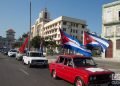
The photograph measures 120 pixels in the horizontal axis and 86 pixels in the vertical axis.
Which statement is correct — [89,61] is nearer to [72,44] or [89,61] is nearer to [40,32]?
[72,44]

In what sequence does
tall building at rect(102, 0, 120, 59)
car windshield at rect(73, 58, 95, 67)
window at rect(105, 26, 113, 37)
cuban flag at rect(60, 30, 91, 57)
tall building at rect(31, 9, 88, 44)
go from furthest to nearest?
tall building at rect(31, 9, 88, 44) → window at rect(105, 26, 113, 37) → tall building at rect(102, 0, 120, 59) → cuban flag at rect(60, 30, 91, 57) → car windshield at rect(73, 58, 95, 67)

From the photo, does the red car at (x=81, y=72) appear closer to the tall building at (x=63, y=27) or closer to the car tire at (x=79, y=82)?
the car tire at (x=79, y=82)

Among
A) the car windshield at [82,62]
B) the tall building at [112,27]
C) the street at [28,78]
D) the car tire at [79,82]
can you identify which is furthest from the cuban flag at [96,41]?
the tall building at [112,27]

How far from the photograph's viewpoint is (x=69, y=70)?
12.6 metres

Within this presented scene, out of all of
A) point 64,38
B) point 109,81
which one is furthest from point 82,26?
point 109,81

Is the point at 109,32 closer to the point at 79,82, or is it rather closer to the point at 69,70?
the point at 69,70

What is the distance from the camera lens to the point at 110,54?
5478cm

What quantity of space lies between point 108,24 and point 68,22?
52036mm

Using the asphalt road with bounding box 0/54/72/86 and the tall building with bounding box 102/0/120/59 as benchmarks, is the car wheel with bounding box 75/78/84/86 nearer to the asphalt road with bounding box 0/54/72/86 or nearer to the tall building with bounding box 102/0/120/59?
the asphalt road with bounding box 0/54/72/86

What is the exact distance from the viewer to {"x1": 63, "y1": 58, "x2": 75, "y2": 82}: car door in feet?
40.1

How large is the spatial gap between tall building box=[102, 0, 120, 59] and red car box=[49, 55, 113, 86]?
4007cm

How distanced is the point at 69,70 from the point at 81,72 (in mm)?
1411

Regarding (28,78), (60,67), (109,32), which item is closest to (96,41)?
(60,67)

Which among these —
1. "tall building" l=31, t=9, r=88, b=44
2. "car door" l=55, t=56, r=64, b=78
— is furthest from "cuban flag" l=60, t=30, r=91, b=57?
"tall building" l=31, t=9, r=88, b=44
